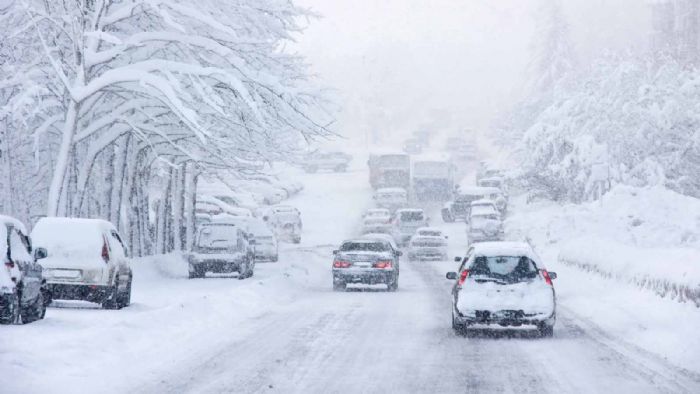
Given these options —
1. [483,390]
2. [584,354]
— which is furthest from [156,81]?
[483,390]

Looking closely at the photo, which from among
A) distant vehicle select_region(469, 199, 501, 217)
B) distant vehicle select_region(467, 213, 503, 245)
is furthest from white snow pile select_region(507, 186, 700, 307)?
distant vehicle select_region(469, 199, 501, 217)

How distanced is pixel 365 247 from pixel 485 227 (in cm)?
2218

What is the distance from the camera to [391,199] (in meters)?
75.9

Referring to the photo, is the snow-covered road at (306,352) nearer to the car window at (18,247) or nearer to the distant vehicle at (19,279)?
the distant vehicle at (19,279)

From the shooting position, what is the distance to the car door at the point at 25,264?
58.0ft

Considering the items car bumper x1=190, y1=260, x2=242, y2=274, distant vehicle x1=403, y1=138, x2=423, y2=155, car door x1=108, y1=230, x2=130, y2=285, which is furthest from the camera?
distant vehicle x1=403, y1=138, x2=423, y2=155

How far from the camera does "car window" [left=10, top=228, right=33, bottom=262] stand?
57.9 feet

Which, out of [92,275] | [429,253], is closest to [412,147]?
[429,253]

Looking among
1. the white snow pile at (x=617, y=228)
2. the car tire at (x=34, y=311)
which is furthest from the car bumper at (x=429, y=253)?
the car tire at (x=34, y=311)

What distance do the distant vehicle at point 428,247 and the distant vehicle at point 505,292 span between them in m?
31.4

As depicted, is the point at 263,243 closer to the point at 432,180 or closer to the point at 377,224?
the point at 377,224

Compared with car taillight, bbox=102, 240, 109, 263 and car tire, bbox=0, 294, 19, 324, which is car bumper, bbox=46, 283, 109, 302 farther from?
car tire, bbox=0, 294, 19, 324

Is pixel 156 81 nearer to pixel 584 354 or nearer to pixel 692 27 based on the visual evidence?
pixel 584 354

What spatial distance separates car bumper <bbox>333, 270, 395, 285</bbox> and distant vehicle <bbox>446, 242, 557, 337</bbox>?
12.6m
